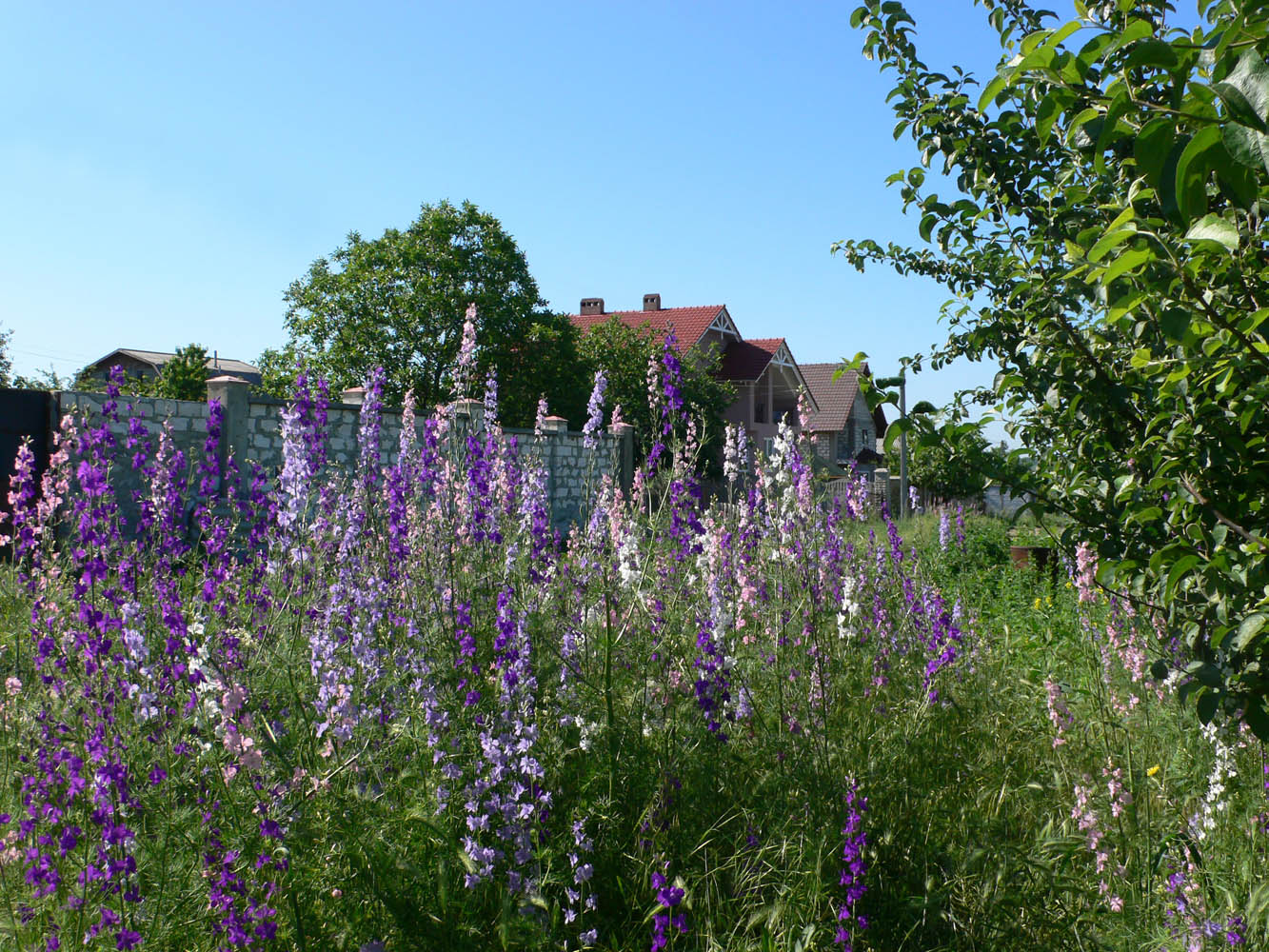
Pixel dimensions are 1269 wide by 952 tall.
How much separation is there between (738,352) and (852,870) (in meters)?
40.1

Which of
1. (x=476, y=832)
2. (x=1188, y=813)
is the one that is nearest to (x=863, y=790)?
(x=1188, y=813)

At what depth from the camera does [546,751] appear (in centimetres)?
329

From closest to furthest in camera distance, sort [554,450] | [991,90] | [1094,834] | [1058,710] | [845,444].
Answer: [991,90] < [1094,834] < [1058,710] < [554,450] < [845,444]

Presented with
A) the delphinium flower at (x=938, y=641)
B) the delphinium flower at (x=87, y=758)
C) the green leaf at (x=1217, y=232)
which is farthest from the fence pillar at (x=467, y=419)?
the green leaf at (x=1217, y=232)

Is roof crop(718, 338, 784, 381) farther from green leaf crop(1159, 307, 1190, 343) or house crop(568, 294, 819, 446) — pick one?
green leaf crop(1159, 307, 1190, 343)

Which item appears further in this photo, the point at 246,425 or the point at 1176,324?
the point at 246,425

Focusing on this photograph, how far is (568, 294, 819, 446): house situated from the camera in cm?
3991

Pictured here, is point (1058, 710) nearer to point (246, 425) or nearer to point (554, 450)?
point (246, 425)

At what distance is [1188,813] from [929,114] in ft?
9.12

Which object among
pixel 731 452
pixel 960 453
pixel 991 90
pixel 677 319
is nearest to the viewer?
pixel 991 90

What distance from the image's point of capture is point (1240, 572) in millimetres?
1769

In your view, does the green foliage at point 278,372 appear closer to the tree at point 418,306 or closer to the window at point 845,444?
the tree at point 418,306

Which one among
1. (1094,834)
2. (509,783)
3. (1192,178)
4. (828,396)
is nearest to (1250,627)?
(1192,178)

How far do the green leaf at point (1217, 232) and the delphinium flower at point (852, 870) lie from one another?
2.21m
